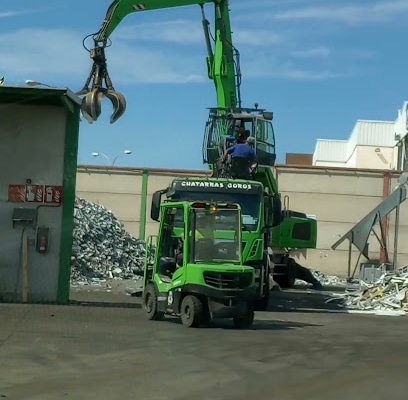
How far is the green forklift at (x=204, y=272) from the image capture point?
15.2 meters

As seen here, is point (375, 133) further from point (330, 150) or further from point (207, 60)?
point (207, 60)

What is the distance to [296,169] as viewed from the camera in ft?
125

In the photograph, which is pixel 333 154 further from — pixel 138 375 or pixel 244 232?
pixel 138 375

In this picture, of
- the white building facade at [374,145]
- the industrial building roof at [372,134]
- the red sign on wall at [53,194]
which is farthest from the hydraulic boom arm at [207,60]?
the industrial building roof at [372,134]

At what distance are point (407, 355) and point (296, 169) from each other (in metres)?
26.1

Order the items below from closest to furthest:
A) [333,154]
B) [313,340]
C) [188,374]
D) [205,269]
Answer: [188,374], [313,340], [205,269], [333,154]

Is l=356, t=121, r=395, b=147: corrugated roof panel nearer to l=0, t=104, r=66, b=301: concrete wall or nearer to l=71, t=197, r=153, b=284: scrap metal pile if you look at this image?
l=71, t=197, r=153, b=284: scrap metal pile

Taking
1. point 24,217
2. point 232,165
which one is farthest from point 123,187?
point 24,217

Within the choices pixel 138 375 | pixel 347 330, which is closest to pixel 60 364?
pixel 138 375

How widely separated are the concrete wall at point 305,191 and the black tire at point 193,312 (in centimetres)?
2227

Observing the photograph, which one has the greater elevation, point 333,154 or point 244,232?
point 333,154

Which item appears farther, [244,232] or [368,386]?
[244,232]

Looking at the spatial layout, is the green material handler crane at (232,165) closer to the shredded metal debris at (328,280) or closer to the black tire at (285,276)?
the black tire at (285,276)

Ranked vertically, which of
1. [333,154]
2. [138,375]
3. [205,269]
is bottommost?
[138,375]
